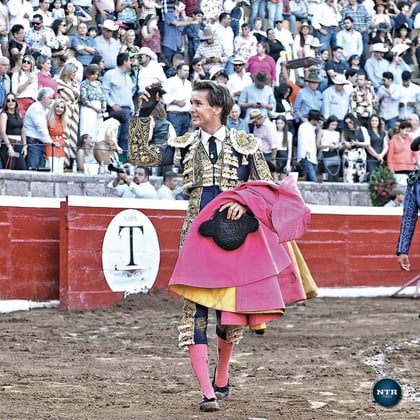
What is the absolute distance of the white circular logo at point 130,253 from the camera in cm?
1013

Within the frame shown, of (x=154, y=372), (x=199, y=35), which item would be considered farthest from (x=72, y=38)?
(x=154, y=372)

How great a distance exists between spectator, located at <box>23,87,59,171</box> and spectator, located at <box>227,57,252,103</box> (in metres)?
2.82

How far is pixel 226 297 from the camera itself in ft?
15.7

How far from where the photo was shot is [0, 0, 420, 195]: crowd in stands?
11.0 meters

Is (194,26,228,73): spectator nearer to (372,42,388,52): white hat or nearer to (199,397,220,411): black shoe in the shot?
(372,42,388,52): white hat

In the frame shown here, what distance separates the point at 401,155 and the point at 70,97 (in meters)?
4.57

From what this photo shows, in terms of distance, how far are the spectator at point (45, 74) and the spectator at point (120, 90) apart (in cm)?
71

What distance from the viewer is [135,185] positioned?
1084cm

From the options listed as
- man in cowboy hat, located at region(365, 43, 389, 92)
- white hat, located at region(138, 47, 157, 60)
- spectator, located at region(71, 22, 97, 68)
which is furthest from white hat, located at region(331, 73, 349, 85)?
spectator, located at region(71, 22, 97, 68)

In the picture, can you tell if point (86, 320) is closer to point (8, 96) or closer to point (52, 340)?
point (52, 340)

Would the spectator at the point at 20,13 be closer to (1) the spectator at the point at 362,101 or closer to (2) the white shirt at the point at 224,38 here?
(2) the white shirt at the point at 224,38

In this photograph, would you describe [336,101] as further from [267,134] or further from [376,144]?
[267,134]

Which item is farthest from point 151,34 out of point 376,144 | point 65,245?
point 65,245

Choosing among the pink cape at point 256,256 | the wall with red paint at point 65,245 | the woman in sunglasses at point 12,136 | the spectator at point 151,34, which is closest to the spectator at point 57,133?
the woman in sunglasses at point 12,136
